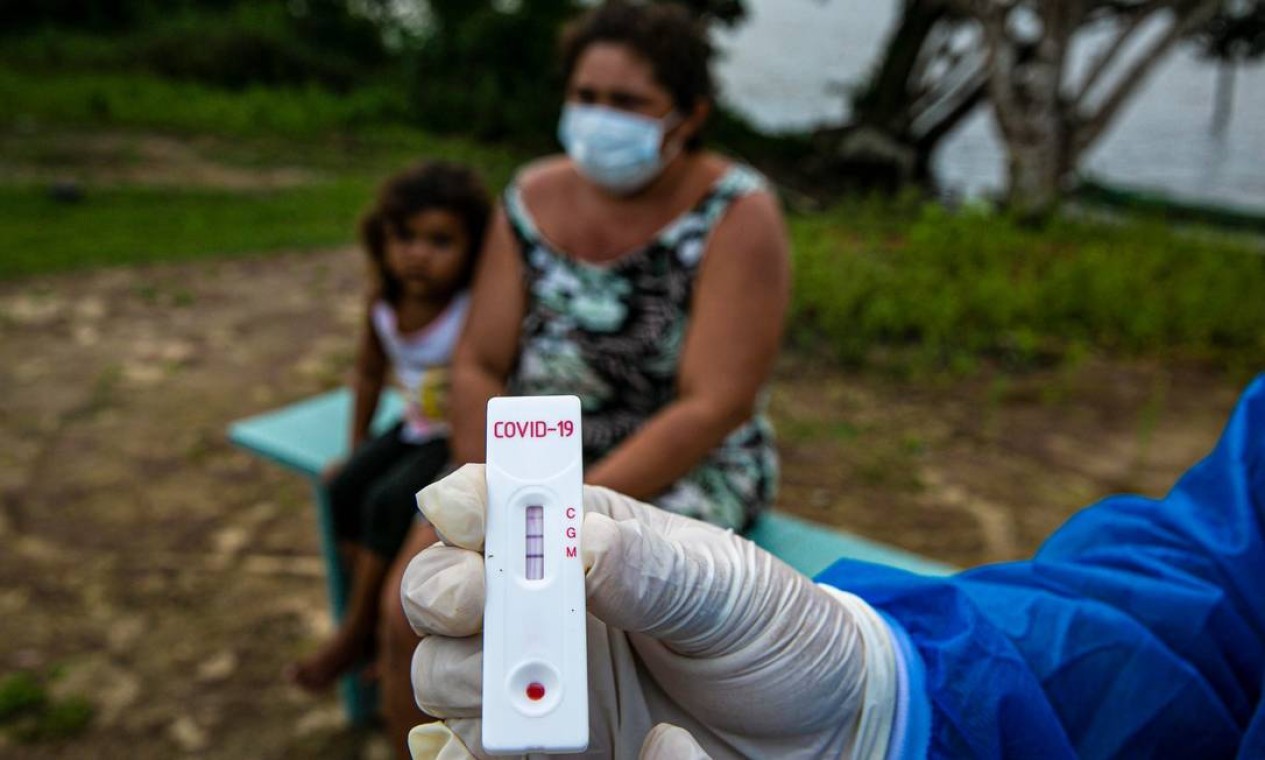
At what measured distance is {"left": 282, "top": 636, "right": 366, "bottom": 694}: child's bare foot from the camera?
91.4 inches

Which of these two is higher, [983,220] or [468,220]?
[468,220]

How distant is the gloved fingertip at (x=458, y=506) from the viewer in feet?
2.64

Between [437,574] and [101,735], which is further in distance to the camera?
[101,735]

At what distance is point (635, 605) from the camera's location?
82 centimetres

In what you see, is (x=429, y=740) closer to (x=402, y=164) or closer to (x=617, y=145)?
(x=617, y=145)

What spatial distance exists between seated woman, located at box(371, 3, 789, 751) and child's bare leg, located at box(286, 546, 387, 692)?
1.23ft

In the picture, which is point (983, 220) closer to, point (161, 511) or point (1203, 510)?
point (161, 511)

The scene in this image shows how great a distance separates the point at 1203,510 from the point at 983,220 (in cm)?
566

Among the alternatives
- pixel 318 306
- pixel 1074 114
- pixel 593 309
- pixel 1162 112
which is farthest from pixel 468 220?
pixel 1162 112

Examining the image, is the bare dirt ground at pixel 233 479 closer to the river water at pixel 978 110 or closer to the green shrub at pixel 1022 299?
the green shrub at pixel 1022 299

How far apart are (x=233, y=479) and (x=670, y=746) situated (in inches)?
123

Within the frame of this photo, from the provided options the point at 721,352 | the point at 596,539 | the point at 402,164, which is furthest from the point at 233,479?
the point at 402,164

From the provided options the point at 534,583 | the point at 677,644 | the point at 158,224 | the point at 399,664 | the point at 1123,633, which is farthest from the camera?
the point at 158,224

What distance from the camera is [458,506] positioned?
0.81 meters
